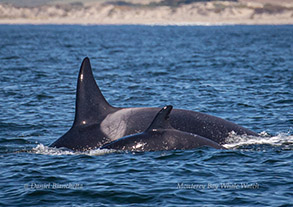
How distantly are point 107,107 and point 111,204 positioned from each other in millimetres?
4419

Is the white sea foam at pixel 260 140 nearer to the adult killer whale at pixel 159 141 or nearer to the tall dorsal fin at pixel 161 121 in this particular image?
the adult killer whale at pixel 159 141

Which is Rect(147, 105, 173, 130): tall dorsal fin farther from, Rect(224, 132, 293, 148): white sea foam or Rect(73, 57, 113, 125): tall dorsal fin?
Rect(224, 132, 293, 148): white sea foam

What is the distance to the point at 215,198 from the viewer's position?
10.7m

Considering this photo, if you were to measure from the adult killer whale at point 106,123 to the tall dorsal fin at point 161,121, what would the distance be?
0.83 meters

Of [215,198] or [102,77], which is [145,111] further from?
[102,77]

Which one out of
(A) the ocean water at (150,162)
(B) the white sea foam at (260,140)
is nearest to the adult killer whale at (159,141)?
(A) the ocean water at (150,162)

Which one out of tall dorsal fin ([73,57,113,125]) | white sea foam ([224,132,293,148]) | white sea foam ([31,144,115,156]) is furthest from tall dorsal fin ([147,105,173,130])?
white sea foam ([224,132,293,148])

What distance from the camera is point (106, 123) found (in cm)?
1420

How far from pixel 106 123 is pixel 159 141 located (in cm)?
165

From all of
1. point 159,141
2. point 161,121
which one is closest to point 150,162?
point 159,141

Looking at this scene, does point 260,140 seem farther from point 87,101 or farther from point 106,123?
point 87,101

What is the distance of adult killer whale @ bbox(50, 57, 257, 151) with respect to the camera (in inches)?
550

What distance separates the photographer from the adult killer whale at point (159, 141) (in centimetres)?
1325

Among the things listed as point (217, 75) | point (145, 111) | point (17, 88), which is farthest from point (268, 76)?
point (145, 111)
